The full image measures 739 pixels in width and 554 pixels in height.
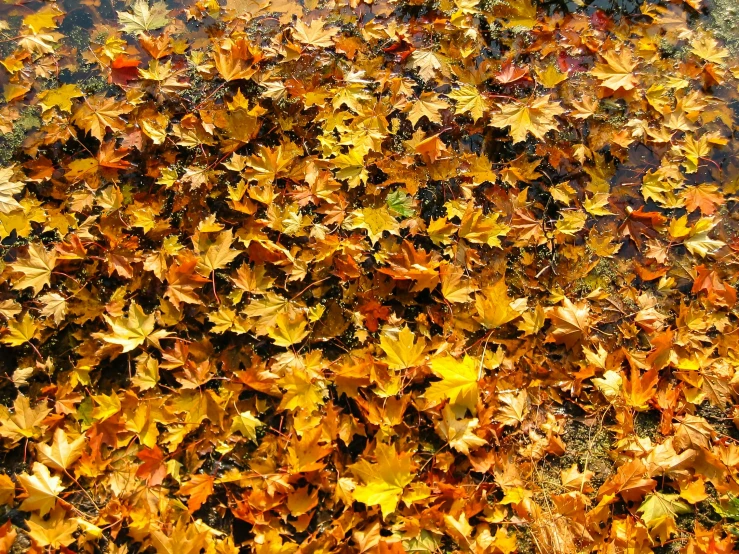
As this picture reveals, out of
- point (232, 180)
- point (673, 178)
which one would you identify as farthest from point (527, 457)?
point (232, 180)

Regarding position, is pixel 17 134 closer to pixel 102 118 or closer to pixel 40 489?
pixel 102 118

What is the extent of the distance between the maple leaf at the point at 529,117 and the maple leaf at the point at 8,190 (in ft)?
6.94

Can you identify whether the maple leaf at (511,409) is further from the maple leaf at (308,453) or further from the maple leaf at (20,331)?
the maple leaf at (20,331)

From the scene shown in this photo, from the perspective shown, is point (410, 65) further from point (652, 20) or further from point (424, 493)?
point (424, 493)

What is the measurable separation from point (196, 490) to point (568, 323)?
1.55 metres

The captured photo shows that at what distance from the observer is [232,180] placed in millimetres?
2482

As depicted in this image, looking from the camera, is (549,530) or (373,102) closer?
(549,530)

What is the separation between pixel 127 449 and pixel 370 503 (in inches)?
36.6

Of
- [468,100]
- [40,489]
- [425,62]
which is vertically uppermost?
[425,62]

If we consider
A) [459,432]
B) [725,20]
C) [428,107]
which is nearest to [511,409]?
[459,432]

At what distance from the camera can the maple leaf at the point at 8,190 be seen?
7.59 ft

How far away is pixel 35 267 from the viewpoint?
2.19 metres

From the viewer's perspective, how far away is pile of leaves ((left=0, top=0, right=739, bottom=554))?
1965 mm

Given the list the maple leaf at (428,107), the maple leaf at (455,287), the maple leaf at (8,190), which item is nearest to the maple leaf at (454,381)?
the maple leaf at (455,287)
